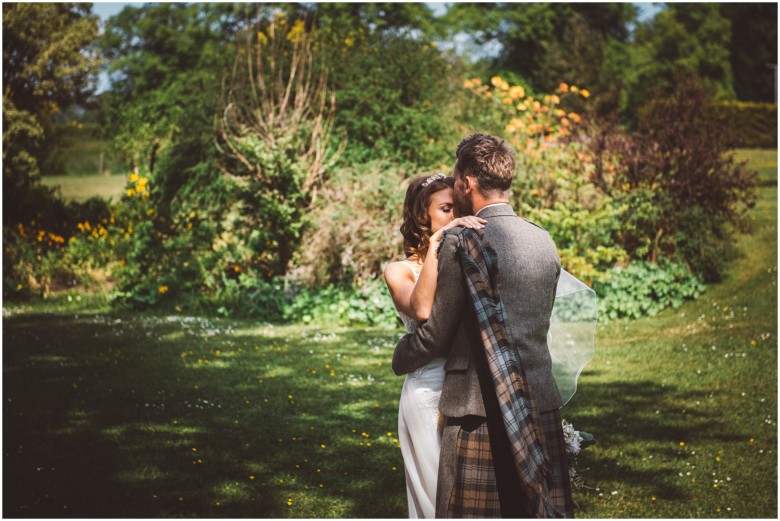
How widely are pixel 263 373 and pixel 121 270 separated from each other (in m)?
5.68

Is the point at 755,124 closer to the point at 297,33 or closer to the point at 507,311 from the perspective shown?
the point at 297,33

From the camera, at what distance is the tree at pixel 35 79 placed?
15375 millimetres

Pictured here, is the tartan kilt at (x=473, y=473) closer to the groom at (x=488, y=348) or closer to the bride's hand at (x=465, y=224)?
the groom at (x=488, y=348)

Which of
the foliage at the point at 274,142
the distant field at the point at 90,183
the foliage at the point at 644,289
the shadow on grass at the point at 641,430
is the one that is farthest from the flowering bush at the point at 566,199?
the distant field at the point at 90,183

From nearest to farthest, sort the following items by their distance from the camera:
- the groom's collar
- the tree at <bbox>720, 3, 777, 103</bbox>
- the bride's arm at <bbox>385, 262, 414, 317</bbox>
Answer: the groom's collar → the bride's arm at <bbox>385, 262, 414, 317</bbox> → the tree at <bbox>720, 3, 777, 103</bbox>

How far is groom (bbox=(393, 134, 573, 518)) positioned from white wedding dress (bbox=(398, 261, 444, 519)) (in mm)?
153

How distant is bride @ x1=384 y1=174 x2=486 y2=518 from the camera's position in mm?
2930

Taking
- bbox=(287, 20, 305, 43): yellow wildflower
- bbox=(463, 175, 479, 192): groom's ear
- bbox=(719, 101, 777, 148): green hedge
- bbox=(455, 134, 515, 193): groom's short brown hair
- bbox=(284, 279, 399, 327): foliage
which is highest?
bbox=(287, 20, 305, 43): yellow wildflower

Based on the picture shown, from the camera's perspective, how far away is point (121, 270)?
12.4 meters

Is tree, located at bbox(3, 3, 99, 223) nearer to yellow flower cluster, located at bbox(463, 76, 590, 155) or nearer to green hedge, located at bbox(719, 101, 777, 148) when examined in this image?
yellow flower cluster, located at bbox(463, 76, 590, 155)

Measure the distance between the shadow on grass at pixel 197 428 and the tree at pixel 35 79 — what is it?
729 centimetres

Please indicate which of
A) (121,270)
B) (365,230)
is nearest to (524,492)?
(365,230)

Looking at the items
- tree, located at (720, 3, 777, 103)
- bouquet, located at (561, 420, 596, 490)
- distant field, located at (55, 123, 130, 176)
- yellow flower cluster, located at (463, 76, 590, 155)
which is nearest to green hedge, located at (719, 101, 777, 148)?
yellow flower cluster, located at (463, 76, 590, 155)

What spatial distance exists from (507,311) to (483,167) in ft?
1.76
